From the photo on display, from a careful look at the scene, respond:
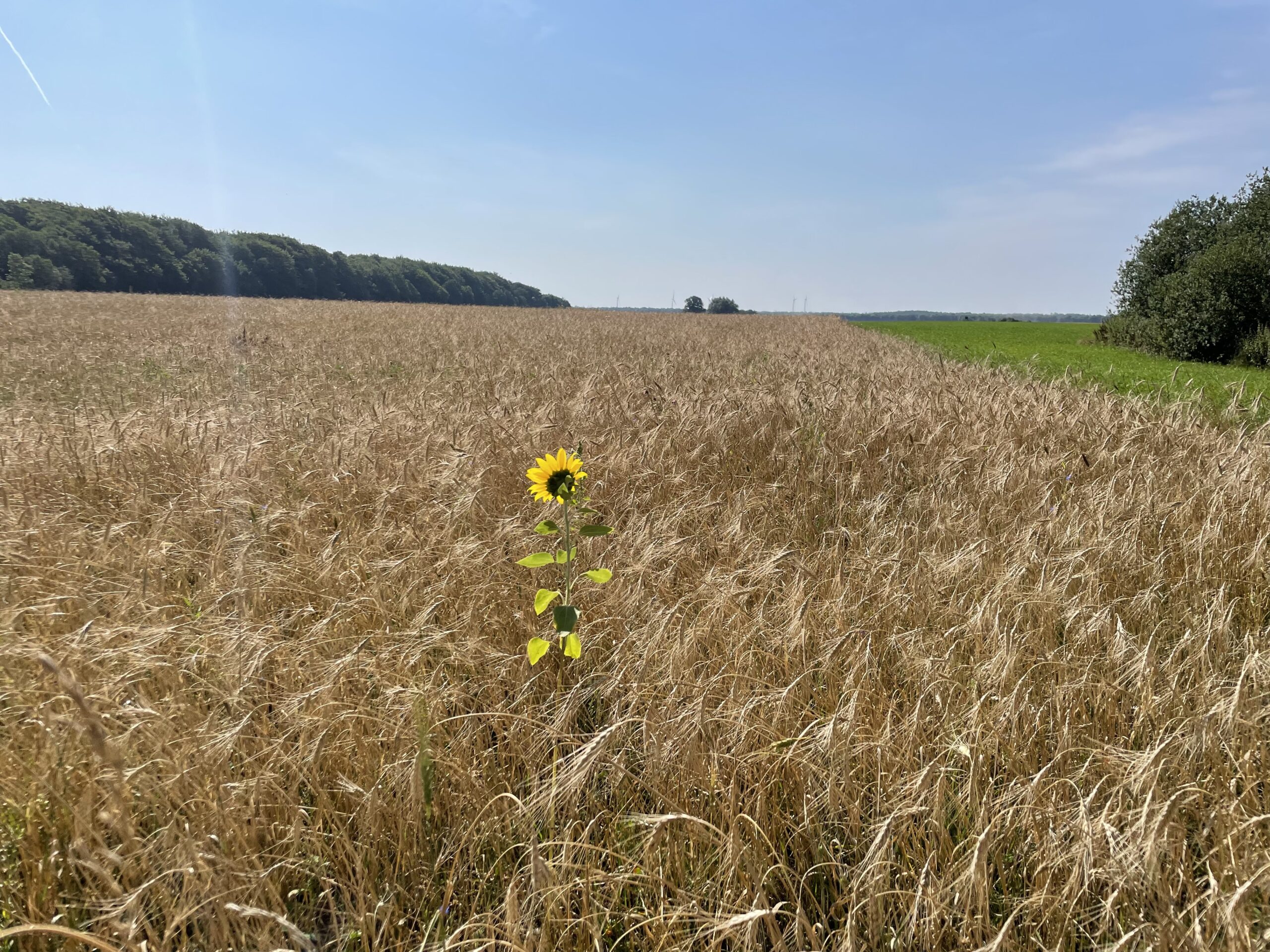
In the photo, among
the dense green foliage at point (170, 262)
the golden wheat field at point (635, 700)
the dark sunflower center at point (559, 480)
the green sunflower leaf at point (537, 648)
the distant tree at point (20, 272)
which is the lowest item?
the golden wheat field at point (635, 700)

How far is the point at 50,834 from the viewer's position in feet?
5.44

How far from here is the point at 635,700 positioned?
200 cm

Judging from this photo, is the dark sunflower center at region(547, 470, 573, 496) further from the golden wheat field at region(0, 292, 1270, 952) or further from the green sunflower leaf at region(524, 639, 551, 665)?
the golden wheat field at region(0, 292, 1270, 952)

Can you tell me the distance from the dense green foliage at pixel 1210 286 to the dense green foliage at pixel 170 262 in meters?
41.1

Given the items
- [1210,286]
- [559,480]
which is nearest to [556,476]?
[559,480]

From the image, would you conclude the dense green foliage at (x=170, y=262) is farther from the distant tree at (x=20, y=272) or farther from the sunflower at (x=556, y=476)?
the sunflower at (x=556, y=476)

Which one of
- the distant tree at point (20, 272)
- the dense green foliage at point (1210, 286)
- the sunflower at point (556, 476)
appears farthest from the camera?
the distant tree at point (20, 272)

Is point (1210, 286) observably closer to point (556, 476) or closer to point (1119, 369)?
point (1119, 369)

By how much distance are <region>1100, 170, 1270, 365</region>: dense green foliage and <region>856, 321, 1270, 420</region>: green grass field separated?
765 mm

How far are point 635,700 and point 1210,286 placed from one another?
2292 centimetres

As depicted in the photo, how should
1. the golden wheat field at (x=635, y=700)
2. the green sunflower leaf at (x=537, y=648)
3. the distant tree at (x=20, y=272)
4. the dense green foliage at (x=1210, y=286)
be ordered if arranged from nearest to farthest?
the golden wheat field at (x=635, y=700)
the green sunflower leaf at (x=537, y=648)
the dense green foliage at (x=1210, y=286)
the distant tree at (x=20, y=272)

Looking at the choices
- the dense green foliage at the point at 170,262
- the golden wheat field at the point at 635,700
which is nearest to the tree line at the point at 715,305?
the dense green foliage at the point at 170,262

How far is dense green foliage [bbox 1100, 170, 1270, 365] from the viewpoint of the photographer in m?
17.6

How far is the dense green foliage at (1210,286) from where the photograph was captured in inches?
694
